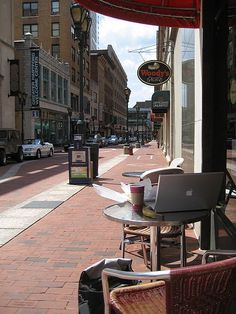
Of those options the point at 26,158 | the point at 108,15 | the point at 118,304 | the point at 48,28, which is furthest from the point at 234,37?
the point at 48,28

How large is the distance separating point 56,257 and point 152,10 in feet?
12.4

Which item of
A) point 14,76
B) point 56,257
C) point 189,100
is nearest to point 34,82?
point 14,76

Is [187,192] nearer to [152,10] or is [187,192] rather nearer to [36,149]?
[152,10]

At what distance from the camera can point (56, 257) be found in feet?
20.8

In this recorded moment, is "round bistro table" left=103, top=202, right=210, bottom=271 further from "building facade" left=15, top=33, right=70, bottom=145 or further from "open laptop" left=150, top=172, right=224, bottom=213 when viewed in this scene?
"building facade" left=15, top=33, right=70, bottom=145

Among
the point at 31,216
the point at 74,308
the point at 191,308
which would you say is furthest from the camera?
the point at 31,216

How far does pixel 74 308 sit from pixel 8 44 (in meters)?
43.0

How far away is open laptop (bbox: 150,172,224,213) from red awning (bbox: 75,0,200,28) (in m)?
3.48

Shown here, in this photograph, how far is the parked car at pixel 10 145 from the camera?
26.4 metres

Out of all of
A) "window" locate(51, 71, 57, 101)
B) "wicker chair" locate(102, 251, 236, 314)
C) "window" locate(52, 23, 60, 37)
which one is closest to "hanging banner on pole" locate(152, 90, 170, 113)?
"wicker chair" locate(102, 251, 236, 314)

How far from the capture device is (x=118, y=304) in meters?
2.60

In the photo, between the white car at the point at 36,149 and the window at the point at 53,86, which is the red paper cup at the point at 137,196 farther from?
the window at the point at 53,86

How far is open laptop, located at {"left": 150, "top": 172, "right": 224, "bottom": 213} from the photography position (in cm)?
373

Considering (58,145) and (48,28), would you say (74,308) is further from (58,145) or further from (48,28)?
(48,28)
